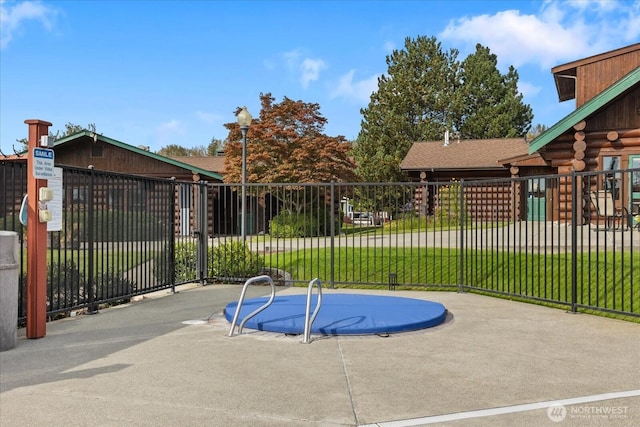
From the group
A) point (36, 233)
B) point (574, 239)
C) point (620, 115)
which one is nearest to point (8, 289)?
point (36, 233)

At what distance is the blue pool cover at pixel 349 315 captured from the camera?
6.98 metres

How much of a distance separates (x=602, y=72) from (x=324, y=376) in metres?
20.3

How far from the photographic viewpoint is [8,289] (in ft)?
20.5

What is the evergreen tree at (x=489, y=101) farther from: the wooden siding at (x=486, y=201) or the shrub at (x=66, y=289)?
the shrub at (x=66, y=289)

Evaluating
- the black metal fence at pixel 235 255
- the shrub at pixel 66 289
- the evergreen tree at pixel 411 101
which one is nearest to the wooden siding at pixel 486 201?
the black metal fence at pixel 235 255

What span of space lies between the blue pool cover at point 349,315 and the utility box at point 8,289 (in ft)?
8.76

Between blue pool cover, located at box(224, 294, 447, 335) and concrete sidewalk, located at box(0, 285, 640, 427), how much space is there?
0.69 feet

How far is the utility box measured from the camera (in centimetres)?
619

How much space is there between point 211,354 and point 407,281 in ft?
22.0

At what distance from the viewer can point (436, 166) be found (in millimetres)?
29328

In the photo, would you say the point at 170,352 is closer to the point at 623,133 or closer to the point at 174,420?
the point at 174,420
